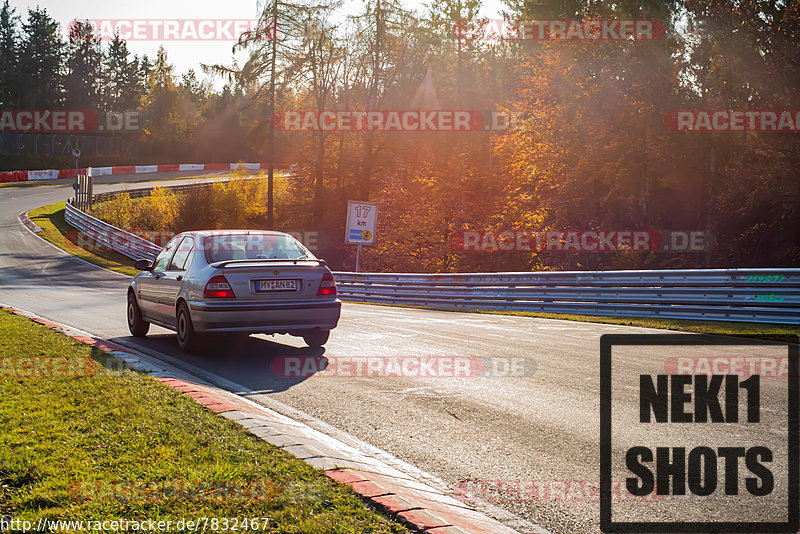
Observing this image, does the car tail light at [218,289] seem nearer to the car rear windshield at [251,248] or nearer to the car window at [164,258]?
the car rear windshield at [251,248]

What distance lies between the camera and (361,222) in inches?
1196

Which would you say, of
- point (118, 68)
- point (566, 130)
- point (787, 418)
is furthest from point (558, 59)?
point (118, 68)

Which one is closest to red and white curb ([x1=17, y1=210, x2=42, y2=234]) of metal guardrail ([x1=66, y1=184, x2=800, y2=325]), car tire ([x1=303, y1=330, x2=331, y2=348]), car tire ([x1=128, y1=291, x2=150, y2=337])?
metal guardrail ([x1=66, y1=184, x2=800, y2=325])

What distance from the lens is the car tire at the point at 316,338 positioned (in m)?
10.6

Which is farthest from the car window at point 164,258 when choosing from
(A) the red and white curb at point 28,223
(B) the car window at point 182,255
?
(A) the red and white curb at point 28,223

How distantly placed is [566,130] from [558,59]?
3437 mm

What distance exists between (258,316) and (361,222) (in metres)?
20.8

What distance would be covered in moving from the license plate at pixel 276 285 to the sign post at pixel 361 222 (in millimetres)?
19985

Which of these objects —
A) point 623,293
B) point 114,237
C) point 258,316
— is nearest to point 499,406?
point 258,316

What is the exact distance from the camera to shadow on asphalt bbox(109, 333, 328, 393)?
836cm

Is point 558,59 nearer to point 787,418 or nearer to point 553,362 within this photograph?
point 553,362

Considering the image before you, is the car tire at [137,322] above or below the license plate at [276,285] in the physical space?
below

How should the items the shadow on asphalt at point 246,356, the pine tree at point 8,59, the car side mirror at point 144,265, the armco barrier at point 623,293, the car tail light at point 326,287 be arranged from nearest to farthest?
the shadow on asphalt at point 246,356
the car tail light at point 326,287
the car side mirror at point 144,265
the armco barrier at point 623,293
the pine tree at point 8,59

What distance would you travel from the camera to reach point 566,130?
3538 centimetres
